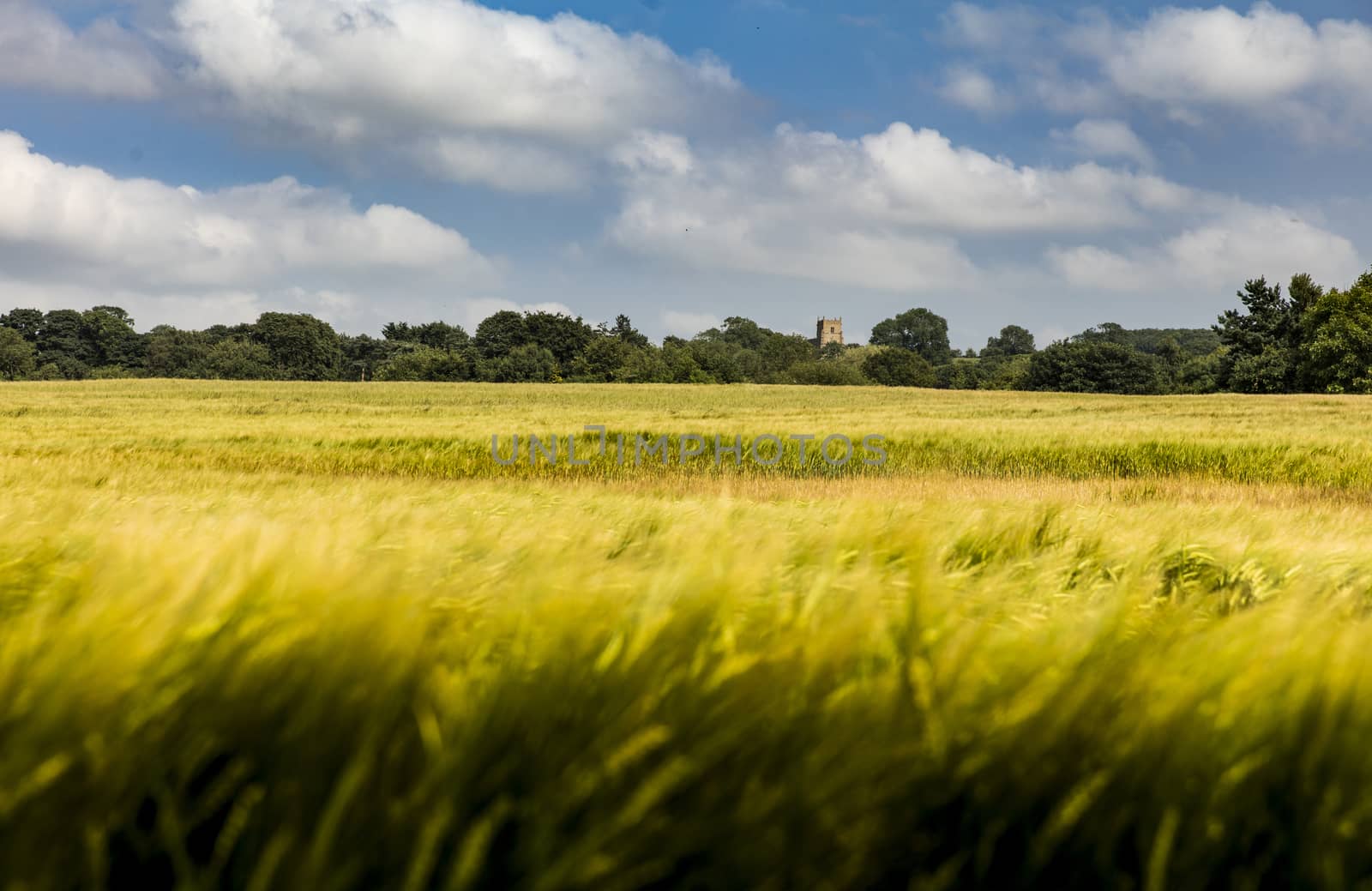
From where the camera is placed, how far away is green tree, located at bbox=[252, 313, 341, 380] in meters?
109

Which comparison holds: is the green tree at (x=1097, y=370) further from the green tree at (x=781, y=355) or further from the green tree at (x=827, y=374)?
the green tree at (x=781, y=355)

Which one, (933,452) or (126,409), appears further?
(126,409)

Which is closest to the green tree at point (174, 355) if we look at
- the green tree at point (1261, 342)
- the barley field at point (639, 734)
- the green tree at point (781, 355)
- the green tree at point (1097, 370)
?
the green tree at point (781, 355)

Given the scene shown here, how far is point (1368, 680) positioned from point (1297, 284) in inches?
3349

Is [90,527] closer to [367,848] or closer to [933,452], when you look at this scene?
[367,848]

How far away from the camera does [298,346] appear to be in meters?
110

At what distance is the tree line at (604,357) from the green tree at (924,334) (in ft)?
59.6

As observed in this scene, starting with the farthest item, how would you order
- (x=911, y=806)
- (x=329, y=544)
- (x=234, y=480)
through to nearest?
(x=234, y=480) → (x=329, y=544) → (x=911, y=806)

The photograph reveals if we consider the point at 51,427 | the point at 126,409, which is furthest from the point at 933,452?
the point at 126,409

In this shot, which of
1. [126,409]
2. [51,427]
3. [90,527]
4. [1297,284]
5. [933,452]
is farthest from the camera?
[1297,284]

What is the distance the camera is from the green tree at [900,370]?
11398cm

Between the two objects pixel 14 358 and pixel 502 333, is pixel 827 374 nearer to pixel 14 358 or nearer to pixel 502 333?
pixel 502 333

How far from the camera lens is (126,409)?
1241 inches

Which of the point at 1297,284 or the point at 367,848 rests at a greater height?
the point at 1297,284
